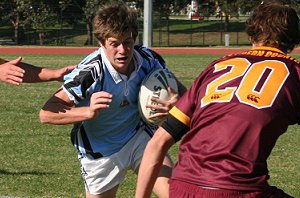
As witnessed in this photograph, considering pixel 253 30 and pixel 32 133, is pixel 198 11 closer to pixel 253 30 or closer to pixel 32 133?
pixel 32 133

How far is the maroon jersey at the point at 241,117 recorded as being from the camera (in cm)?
317

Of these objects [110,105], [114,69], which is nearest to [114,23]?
[114,69]

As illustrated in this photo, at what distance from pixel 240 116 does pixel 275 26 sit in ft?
1.58

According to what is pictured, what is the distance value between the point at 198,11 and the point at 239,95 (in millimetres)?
60893

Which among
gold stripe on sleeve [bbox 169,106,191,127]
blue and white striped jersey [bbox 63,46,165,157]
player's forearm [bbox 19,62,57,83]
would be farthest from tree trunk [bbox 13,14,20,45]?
gold stripe on sleeve [bbox 169,106,191,127]

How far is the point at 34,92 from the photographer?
53.8ft

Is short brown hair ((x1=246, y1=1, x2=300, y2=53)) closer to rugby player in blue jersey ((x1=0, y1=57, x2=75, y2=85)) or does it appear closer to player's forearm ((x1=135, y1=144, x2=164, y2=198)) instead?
player's forearm ((x1=135, y1=144, x2=164, y2=198))

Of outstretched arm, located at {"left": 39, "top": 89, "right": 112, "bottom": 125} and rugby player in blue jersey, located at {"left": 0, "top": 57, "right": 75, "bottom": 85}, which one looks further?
rugby player in blue jersey, located at {"left": 0, "top": 57, "right": 75, "bottom": 85}

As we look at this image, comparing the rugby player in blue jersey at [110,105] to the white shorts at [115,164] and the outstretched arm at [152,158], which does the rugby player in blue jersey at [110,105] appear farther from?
the outstretched arm at [152,158]

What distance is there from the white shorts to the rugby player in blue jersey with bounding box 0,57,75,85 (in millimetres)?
672

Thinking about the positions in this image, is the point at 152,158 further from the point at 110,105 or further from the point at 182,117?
the point at 110,105

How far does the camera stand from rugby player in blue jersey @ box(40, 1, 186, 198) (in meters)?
4.85

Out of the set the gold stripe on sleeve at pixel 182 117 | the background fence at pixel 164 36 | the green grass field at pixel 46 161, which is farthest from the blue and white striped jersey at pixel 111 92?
the background fence at pixel 164 36

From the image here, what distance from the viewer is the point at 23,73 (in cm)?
513
